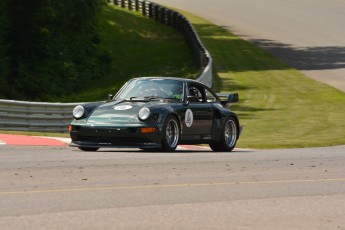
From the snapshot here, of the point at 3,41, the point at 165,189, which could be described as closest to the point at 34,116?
the point at 165,189

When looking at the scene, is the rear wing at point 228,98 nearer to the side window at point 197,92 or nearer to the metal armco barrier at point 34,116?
the side window at point 197,92

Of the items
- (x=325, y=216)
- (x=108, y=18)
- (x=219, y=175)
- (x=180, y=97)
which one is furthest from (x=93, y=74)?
(x=325, y=216)

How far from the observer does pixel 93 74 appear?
4644cm

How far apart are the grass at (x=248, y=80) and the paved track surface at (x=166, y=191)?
645 centimetres

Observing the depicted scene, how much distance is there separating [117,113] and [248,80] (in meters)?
24.6

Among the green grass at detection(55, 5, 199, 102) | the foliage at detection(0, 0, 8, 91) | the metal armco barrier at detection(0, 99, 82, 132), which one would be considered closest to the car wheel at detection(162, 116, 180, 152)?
the metal armco barrier at detection(0, 99, 82, 132)

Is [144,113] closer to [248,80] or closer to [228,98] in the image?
[228,98]

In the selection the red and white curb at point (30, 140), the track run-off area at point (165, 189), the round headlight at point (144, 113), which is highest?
the track run-off area at point (165, 189)

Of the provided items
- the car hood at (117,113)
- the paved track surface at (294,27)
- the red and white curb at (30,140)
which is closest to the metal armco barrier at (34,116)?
the red and white curb at (30,140)

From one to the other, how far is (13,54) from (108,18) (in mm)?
20929

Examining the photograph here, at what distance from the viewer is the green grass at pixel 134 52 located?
4347cm

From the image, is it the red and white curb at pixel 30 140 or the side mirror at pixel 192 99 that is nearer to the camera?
the red and white curb at pixel 30 140

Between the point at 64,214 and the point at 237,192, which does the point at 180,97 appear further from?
the point at 64,214

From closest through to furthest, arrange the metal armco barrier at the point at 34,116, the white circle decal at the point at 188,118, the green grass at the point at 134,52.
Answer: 1. the white circle decal at the point at 188,118
2. the metal armco barrier at the point at 34,116
3. the green grass at the point at 134,52
